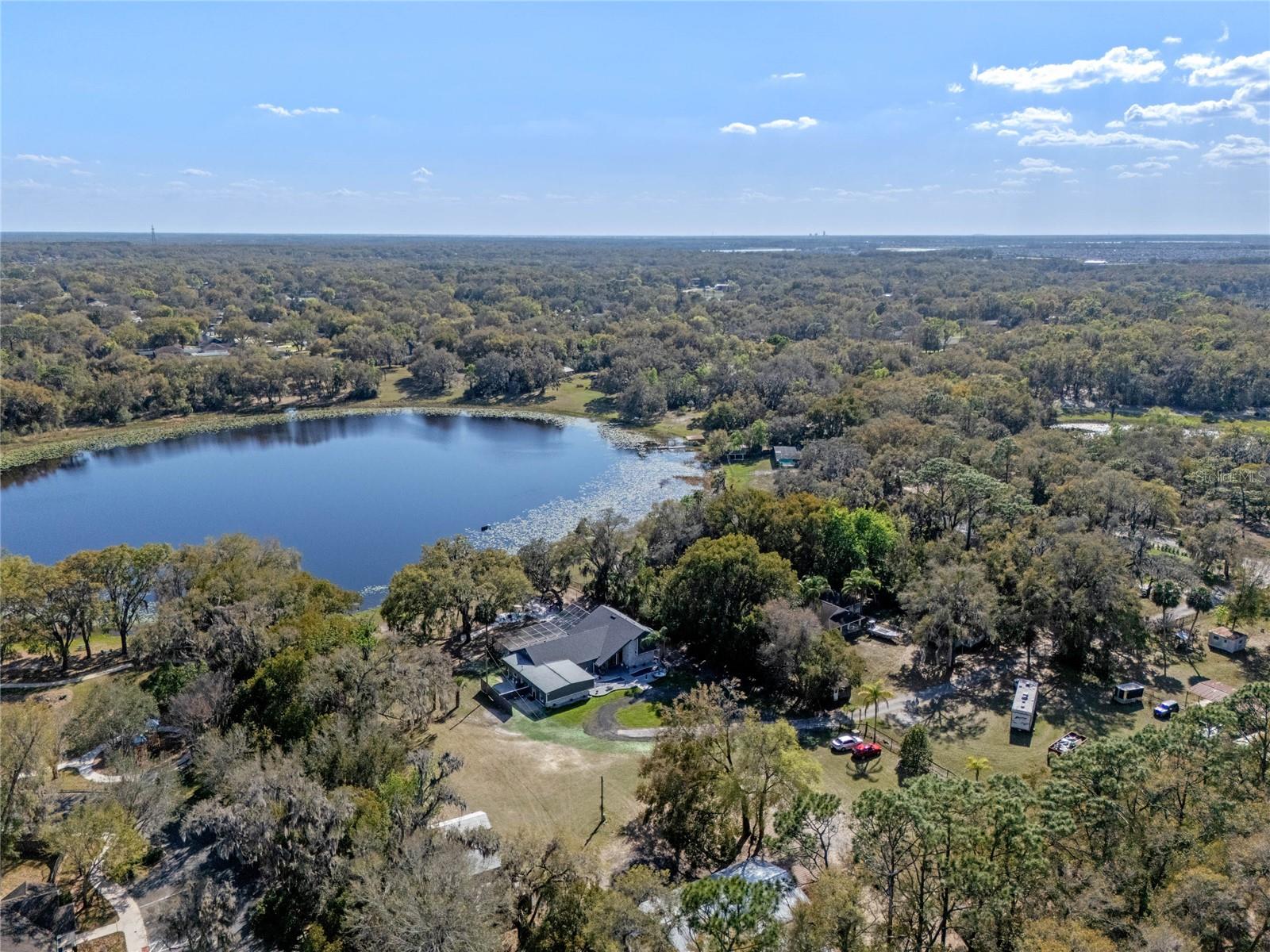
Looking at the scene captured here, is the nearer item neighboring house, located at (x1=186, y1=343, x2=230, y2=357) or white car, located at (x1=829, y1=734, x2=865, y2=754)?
white car, located at (x1=829, y1=734, x2=865, y2=754)

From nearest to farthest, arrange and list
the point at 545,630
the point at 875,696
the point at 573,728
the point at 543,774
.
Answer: the point at 543,774 < the point at 875,696 < the point at 573,728 < the point at 545,630

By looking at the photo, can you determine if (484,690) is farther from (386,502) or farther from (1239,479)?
(1239,479)

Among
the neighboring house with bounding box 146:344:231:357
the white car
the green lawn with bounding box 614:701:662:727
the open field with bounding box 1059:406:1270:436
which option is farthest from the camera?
the neighboring house with bounding box 146:344:231:357

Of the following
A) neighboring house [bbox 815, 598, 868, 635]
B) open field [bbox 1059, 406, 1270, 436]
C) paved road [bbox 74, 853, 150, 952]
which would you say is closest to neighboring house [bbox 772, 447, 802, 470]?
neighboring house [bbox 815, 598, 868, 635]

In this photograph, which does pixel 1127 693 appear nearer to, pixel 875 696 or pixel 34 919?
pixel 875 696

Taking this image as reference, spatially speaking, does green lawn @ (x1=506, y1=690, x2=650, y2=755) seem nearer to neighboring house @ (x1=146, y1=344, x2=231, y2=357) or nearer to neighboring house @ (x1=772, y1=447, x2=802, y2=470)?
neighboring house @ (x1=772, y1=447, x2=802, y2=470)

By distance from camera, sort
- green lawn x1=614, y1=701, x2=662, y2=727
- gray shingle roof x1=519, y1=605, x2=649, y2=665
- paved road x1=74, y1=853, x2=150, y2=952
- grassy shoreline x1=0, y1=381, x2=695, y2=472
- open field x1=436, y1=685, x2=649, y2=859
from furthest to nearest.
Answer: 1. grassy shoreline x1=0, y1=381, x2=695, y2=472
2. gray shingle roof x1=519, y1=605, x2=649, y2=665
3. green lawn x1=614, y1=701, x2=662, y2=727
4. open field x1=436, y1=685, x2=649, y2=859
5. paved road x1=74, y1=853, x2=150, y2=952

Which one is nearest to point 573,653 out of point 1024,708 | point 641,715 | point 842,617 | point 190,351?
point 641,715

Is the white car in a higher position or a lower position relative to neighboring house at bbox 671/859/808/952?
lower
